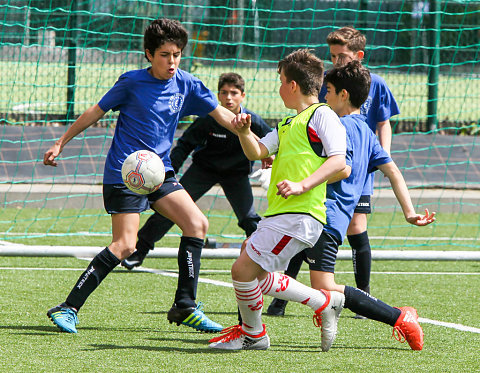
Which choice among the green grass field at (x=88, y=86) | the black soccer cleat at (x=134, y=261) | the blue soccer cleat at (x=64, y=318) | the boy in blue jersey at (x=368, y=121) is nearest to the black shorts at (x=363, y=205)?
the boy in blue jersey at (x=368, y=121)

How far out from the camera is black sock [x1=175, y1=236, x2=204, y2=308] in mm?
4785

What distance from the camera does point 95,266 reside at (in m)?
4.84

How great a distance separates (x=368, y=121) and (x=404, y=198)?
1235mm

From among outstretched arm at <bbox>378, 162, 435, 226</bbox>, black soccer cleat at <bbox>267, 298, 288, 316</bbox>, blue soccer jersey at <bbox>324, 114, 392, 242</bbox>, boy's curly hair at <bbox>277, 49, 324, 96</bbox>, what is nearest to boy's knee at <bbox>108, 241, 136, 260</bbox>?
black soccer cleat at <bbox>267, 298, 288, 316</bbox>

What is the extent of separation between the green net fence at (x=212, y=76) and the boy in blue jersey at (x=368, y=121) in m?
3.85

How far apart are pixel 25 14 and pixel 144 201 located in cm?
700

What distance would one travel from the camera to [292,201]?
406 cm

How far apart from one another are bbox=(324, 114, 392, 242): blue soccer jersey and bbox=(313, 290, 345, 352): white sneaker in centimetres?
32

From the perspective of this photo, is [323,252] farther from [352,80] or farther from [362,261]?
[362,261]

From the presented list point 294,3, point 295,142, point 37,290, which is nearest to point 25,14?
point 294,3

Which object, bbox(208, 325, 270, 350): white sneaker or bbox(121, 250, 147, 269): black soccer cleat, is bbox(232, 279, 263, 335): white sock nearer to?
bbox(208, 325, 270, 350): white sneaker

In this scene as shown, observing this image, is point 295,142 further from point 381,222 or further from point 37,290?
point 381,222

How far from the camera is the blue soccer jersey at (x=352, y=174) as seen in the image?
436 cm

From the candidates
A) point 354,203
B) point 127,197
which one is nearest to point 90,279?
point 127,197
